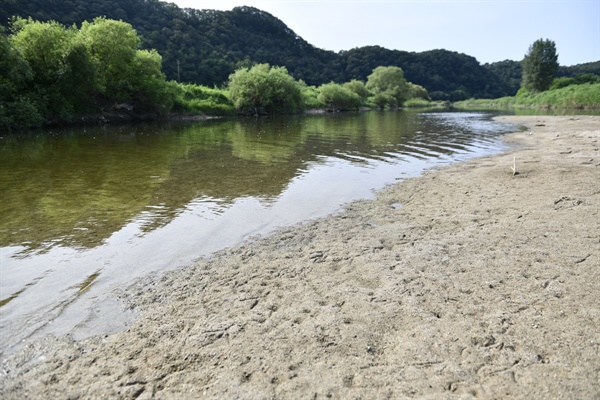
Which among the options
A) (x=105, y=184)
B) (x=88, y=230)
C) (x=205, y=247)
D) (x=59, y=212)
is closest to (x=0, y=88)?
(x=105, y=184)

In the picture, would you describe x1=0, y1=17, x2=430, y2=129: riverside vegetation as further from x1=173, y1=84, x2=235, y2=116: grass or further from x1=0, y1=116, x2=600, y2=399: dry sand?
x1=0, y1=116, x2=600, y2=399: dry sand

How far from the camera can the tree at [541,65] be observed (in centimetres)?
10675

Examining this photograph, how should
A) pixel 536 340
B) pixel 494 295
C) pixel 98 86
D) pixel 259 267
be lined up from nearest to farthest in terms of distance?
pixel 536 340 < pixel 494 295 < pixel 259 267 < pixel 98 86

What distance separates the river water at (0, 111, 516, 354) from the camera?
5.88m

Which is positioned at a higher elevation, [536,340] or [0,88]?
[0,88]

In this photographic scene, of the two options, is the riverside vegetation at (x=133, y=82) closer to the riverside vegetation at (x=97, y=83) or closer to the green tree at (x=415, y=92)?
the riverside vegetation at (x=97, y=83)

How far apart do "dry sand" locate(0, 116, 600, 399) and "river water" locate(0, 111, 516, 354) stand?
0.83 m

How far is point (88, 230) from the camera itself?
29.1 feet

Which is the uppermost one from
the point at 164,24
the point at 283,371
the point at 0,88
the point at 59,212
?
the point at 164,24

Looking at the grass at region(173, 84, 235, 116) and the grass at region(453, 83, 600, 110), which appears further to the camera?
the grass at region(453, 83, 600, 110)

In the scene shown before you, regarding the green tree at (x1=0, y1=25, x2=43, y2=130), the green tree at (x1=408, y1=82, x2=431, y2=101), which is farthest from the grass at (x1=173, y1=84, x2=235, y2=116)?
the green tree at (x1=408, y1=82, x2=431, y2=101)

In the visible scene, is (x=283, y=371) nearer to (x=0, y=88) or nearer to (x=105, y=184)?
(x=105, y=184)

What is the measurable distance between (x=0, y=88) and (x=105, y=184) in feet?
87.6

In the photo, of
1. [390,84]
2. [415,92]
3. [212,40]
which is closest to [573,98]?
[390,84]
